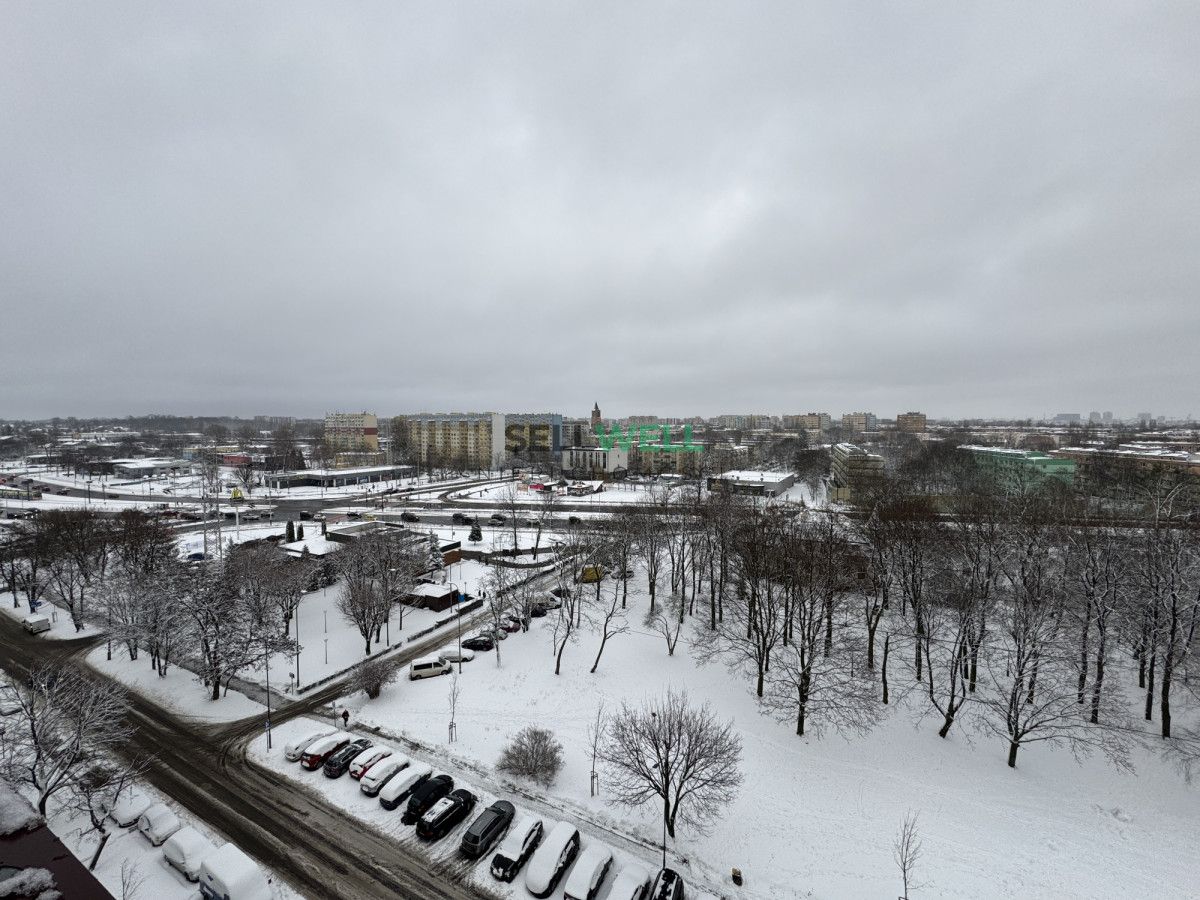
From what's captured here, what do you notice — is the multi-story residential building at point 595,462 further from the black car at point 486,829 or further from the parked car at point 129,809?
the parked car at point 129,809

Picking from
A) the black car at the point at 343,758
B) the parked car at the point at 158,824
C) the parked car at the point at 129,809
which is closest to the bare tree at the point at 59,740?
the parked car at the point at 129,809

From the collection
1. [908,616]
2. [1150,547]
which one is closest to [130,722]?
[908,616]

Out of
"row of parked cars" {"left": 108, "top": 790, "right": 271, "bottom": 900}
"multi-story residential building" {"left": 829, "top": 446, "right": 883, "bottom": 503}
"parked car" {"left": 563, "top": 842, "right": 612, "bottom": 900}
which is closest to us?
"row of parked cars" {"left": 108, "top": 790, "right": 271, "bottom": 900}

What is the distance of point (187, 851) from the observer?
1240 cm

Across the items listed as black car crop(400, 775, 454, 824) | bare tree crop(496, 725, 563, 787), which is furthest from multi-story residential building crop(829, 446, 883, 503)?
black car crop(400, 775, 454, 824)

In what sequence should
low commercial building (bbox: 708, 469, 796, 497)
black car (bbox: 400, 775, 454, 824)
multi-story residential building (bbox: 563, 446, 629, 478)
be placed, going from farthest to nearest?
multi-story residential building (bbox: 563, 446, 629, 478), low commercial building (bbox: 708, 469, 796, 497), black car (bbox: 400, 775, 454, 824)

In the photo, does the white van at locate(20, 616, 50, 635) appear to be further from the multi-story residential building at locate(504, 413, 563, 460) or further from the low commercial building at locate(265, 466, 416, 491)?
the multi-story residential building at locate(504, 413, 563, 460)

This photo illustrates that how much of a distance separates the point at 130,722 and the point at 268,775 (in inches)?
307

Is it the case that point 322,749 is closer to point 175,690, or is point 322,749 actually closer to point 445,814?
point 445,814

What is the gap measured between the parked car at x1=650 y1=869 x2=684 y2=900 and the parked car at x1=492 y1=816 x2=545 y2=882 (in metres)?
3.36

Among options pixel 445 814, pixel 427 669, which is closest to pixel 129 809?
pixel 445 814

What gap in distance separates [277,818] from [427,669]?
8364 millimetres

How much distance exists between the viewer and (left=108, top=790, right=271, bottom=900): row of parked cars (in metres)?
11.3

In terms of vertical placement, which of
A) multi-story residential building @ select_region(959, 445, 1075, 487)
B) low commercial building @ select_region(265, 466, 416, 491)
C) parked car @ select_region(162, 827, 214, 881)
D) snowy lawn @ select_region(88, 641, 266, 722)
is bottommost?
snowy lawn @ select_region(88, 641, 266, 722)
